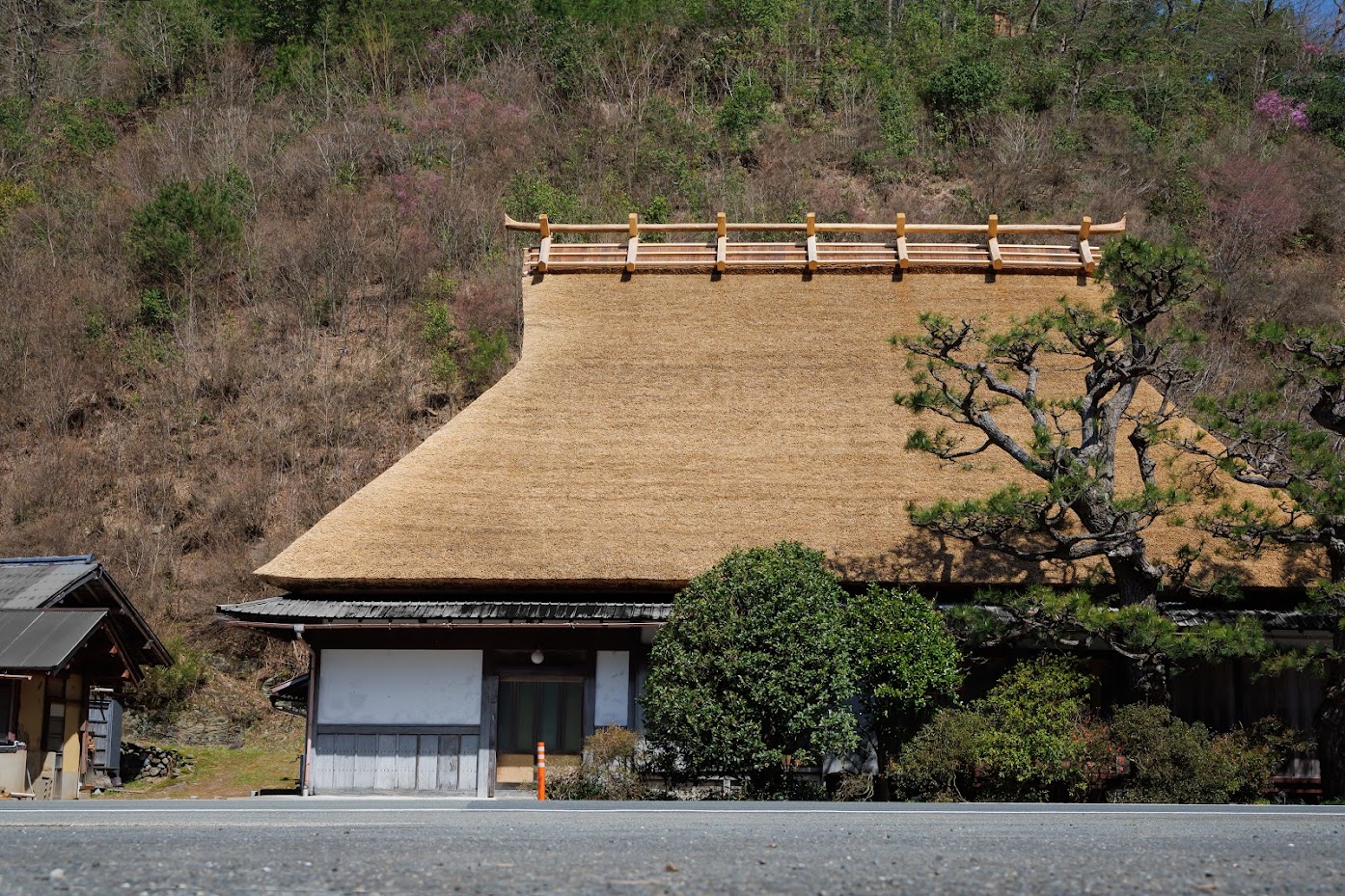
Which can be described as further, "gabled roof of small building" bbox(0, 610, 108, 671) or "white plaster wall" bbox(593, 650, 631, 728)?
"white plaster wall" bbox(593, 650, 631, 728)

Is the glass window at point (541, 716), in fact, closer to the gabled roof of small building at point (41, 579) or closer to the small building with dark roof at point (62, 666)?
the small building with dark roof at point (62, 666)

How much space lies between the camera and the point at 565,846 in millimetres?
6375

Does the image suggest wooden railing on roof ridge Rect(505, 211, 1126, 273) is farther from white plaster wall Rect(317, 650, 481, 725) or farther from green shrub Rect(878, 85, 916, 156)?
green shrub Rect(878, 85, 916, 156)

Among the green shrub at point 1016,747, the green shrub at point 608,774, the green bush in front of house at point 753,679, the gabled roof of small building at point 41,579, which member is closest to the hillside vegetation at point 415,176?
the gabled roof of small building at point 41,579

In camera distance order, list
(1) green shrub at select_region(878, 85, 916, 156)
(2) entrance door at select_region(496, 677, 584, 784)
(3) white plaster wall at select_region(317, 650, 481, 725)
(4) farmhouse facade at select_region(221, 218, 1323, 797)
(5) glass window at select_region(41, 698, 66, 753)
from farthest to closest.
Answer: (1) green shrub at select_region(878, 85, 916, 156)
(5) glass window at select_region(41, 698, 66, 753)
(2) entrance door at select_region(496, 677, 584, 784)
(3) white plaster wall at select_region(317, 650, 481, 725)
(4) farmhouse facade at select_region(221, 218, 1323, 797)

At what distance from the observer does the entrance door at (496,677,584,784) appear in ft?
50.0

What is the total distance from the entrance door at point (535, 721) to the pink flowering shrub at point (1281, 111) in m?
28.9

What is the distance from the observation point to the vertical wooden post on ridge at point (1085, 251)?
18.9 meters

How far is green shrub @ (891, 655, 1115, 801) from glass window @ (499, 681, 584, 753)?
3.92 m

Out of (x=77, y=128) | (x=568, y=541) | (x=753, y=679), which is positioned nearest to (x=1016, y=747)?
(x=753, y=679)

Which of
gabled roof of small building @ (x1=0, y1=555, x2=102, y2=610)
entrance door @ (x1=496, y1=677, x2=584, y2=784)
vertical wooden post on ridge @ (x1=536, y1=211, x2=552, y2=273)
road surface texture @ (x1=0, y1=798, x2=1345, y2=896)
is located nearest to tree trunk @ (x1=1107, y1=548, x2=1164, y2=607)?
road surface texture @ (x1=0, y1=798, x2=1345, y2=896)

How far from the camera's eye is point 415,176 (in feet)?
108

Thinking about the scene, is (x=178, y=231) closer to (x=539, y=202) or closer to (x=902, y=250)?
(x=539, y=202)

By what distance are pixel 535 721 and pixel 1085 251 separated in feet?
33.7
